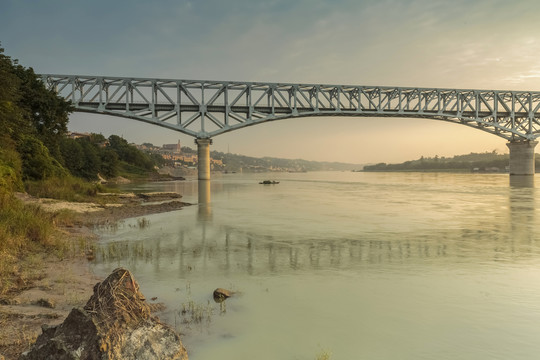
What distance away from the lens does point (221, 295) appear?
7.10 metres

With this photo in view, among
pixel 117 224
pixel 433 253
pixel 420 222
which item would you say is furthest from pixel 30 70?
pixel 433 253

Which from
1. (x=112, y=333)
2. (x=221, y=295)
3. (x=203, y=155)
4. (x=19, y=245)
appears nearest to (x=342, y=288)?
(x=221, y=295)

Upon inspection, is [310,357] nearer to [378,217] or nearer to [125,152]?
[378,217]

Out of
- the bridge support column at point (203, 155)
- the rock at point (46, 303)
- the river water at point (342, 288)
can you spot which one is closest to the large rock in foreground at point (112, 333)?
the river water at point (342, 288)

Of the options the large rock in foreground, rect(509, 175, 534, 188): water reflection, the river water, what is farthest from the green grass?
rect(509, 175, 534, 188): water reflection

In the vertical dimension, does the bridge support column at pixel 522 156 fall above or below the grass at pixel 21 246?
above

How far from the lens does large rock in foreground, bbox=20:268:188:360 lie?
367 centimetres

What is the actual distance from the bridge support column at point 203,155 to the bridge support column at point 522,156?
71042 millimetres

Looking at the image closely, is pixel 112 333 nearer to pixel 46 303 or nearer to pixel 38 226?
pixel 46 303

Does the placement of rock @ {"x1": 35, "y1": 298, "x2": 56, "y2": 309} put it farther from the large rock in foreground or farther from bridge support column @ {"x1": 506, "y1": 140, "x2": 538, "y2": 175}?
bridge support column @ {"x1": 506, "y1": 140, "x2": 538, "y2": 175}

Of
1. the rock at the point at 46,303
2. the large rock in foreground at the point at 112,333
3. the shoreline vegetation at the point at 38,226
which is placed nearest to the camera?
the large rock in foreground at the point at 112,333

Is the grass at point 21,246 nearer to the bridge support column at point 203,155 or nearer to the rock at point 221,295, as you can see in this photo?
the rock at point 221,295

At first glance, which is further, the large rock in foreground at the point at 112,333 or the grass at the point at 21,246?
the grass at the point at 21,246

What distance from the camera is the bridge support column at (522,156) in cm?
8900
